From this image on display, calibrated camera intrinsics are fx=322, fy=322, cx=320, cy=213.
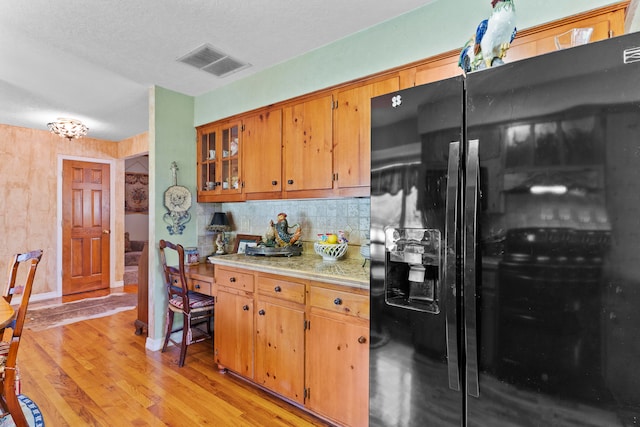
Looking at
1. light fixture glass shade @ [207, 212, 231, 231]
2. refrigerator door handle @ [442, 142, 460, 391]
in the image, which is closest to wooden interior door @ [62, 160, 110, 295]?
light fixture glass shade @ [207, 212, 231, 231]

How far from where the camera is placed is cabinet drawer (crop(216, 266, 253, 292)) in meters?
2.41

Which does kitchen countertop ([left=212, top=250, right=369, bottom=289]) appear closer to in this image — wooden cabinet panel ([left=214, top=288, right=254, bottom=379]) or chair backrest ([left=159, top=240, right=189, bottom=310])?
wooden cabinet panel ([left=214, top=288, right=254, bottom=379])

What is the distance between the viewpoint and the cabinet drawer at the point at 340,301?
5.87ft

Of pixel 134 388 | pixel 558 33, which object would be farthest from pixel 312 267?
pixel 558 33

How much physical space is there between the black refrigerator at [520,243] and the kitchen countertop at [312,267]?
20.3 inches

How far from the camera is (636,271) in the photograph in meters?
0.86

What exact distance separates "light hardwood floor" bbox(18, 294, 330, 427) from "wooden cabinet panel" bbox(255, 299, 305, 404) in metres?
0.15

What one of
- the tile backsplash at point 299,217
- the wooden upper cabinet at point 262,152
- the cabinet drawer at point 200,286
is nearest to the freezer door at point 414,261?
the tile backsplash at point 299,217

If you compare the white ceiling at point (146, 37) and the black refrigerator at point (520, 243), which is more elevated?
the white ceiling at point (146, 37)

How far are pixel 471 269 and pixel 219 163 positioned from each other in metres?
2.74

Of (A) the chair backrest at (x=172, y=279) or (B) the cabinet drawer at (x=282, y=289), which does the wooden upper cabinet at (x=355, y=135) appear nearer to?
(B) the cabinet drawer at (x=282, y=289)

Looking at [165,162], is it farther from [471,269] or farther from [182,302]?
[471,269]

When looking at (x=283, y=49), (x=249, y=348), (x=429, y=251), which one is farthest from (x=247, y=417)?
(x=283, y=49)

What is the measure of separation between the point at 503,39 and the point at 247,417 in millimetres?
2451
